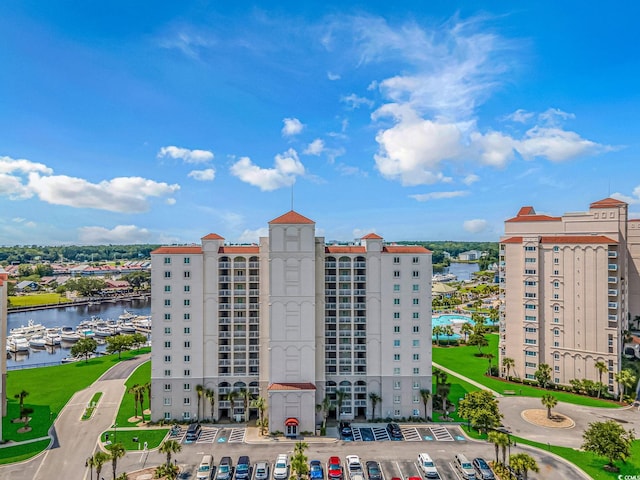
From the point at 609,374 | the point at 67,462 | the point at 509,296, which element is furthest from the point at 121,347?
the point at 609,374

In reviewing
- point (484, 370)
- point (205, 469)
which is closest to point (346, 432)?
point (205, 469)

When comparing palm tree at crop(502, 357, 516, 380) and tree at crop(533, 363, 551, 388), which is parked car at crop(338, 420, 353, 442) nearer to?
palm tree at crop(502, 357, 516, 380)

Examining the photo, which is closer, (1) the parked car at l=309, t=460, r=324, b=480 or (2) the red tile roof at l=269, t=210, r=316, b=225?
(1) the parked car at l=309, t=460, r=324, b=480

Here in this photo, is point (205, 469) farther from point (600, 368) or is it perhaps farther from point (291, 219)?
point (600, 368)

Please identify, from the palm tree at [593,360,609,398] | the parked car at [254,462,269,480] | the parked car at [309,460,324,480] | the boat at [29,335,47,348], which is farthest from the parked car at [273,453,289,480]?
the boat at [29,335,47,348]

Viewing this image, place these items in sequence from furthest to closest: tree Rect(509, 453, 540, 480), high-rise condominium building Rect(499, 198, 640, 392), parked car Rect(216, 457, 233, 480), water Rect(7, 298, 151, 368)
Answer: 1. water Rect(7, 298, 151, 368)
2. high-rise condominium building Rect(499, 198, 640, 392)
3. parked car Rect(216, 457, 233, 480)
4. tree Rect(509, 453, 540, 480)
